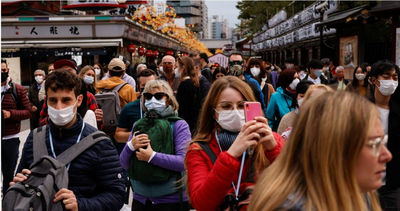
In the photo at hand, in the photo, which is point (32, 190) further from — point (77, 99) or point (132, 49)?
point (132, 49)

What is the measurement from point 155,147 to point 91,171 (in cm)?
121

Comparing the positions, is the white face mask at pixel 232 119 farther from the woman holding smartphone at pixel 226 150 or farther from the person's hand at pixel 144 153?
the person's hand at pixel 144 153

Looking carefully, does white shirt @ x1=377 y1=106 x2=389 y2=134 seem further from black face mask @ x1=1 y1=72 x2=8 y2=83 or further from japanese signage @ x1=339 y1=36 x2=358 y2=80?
japanese signage @ x1=339 y1=36 x2=358 y2=80

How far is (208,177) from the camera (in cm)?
254

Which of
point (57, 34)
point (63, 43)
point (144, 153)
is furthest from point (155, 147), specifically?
point (57, 34)

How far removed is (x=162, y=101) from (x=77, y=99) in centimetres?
139

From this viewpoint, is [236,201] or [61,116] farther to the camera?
[61,116]

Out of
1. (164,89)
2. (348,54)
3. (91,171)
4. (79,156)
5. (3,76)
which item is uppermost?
(348,54)

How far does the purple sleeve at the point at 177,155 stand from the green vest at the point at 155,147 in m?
0.05

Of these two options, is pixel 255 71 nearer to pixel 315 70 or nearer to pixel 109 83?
pixel 315 70

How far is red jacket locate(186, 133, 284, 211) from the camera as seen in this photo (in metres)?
2.46

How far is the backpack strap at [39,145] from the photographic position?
3033mm

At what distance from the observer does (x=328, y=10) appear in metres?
21.6

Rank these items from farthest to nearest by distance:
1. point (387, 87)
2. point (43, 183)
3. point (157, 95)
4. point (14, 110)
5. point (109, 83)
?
point (109, 83) < point (14, 110) < point (387, 87) < point (157, 95) < point (43, 183)
